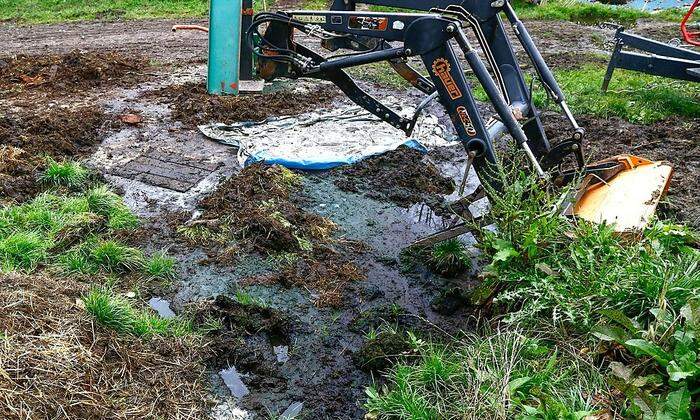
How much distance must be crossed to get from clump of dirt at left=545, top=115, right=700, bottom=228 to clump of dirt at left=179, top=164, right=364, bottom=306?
2816mm

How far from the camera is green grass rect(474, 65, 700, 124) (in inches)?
320

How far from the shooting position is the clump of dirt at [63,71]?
8.59m

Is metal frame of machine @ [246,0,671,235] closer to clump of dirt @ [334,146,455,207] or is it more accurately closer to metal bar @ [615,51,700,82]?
clump of dirt @ [334,146,455,207]

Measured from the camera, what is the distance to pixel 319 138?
7184 mm

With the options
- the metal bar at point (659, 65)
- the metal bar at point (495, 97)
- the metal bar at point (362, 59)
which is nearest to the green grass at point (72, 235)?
the metal bar at point (362, 59)

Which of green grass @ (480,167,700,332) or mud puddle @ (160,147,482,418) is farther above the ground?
green grass @ (480,167,700,332)

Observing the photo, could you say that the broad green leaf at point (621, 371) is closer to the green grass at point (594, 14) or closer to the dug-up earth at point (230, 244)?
the dug-up earth at point (230, 244)

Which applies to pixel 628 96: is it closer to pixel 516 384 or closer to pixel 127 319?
pixel 516 384

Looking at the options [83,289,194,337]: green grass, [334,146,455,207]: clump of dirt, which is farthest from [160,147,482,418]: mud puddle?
[83,289,194,337]: green grass

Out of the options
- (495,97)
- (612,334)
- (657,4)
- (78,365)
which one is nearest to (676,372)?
(612,334)

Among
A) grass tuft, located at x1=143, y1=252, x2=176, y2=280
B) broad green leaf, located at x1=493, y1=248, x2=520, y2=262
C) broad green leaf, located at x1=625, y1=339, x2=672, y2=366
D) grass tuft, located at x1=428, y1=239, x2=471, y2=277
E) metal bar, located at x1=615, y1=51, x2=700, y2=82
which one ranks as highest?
metal bar, located at x1=615, y1=51, x2=700, y2=82

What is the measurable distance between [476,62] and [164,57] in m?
7.44

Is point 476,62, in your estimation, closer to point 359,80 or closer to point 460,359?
point 460,359

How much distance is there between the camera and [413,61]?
1063 centimetres
